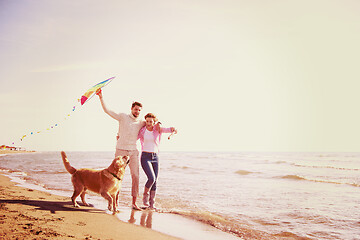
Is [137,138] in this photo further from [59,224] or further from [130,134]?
[59,224]

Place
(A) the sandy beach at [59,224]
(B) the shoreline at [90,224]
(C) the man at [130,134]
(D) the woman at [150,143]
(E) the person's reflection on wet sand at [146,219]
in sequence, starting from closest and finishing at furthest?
(A) the sandy beach at [59,224] < (B) the shoreline at [90,224] < (E) the person's reflection on wet sand at [146,219] < (C) the man at [130,134] < (D) the woman at [150,143]

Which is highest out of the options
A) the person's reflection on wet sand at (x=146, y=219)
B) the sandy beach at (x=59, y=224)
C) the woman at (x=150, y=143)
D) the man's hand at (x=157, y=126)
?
the man's hand at (x=157, y=126)

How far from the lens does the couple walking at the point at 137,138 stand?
6.16 meters

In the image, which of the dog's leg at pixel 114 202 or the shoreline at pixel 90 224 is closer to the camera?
the shoreline at pixel 90 224

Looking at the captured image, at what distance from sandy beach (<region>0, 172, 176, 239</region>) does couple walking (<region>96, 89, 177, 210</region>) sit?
1.34m

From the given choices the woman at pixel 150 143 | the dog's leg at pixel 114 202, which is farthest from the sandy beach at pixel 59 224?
the woman at pixel 150 143

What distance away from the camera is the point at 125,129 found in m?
6.16

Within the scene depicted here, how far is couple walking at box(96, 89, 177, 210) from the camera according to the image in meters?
6.16

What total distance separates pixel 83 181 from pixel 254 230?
12.6 feet

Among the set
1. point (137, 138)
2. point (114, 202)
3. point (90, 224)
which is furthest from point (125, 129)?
point (90, 224)

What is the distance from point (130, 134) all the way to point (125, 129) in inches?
6.5

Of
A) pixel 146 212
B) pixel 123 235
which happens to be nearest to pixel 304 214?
pixel 146 212

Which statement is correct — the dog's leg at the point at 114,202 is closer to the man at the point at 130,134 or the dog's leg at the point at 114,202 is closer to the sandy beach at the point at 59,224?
the sandy beach at the point at 59,224

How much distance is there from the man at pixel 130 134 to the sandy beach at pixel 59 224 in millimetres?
1267
